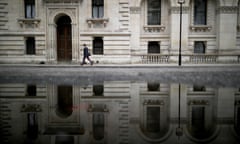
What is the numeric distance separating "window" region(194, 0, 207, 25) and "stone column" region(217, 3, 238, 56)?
1.96m

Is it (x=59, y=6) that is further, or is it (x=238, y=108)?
(x=59, y=6)

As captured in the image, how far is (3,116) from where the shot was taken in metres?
4.39

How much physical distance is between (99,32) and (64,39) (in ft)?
15.1

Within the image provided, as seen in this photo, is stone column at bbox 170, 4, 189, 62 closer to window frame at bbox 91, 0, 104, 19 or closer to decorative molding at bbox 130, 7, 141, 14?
decorative molding at bbox 130, 7, 141, 14

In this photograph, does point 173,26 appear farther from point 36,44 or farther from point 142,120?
point 142,120

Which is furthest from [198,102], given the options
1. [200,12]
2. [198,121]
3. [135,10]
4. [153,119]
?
[200,12]

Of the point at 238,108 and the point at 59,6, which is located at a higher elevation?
the point at 59,6

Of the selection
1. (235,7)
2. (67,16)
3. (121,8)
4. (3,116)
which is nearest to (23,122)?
(3,116)

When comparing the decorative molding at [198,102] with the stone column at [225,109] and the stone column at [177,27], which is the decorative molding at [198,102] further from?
the stone column at [177,27]

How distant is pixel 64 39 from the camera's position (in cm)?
2545

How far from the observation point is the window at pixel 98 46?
24.8 metres

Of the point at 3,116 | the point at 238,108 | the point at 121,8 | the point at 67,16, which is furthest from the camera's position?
the point at 67,16

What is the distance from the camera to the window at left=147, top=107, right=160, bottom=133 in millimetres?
3566

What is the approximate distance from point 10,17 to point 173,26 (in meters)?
18.7
